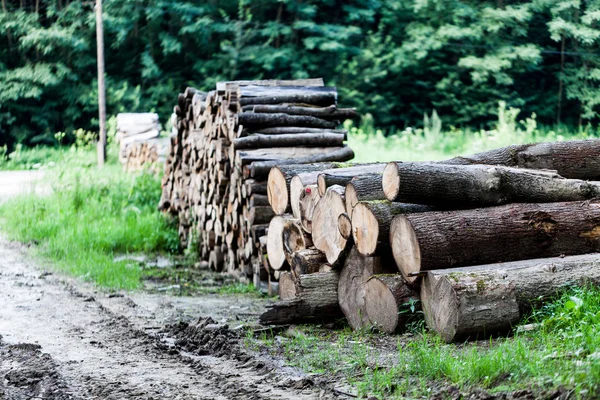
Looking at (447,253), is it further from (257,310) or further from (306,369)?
(257,310)

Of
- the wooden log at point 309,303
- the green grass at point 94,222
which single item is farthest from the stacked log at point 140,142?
the wooden log at point 309,303

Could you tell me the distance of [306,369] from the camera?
17.2 feet

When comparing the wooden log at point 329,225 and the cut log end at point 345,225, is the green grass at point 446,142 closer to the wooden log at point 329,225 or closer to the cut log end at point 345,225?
the wooden log at point 329,225

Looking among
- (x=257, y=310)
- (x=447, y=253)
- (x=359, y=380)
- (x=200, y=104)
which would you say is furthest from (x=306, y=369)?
(x=200, y=104)

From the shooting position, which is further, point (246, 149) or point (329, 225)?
point (246, 149)

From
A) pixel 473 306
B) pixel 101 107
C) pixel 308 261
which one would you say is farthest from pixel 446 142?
pixel 473 306

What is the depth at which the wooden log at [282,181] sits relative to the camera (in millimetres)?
7594

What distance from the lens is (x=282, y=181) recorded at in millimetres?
7656

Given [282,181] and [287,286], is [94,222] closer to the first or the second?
[282,181]

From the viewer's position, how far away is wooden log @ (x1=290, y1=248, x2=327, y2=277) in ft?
22.1

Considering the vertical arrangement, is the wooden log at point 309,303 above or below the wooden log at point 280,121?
below

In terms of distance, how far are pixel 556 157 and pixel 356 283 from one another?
235 cm

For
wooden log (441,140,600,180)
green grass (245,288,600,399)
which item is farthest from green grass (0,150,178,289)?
wooden log (441,140,600,180)

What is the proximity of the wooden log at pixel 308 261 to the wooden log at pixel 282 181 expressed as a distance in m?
0.83
